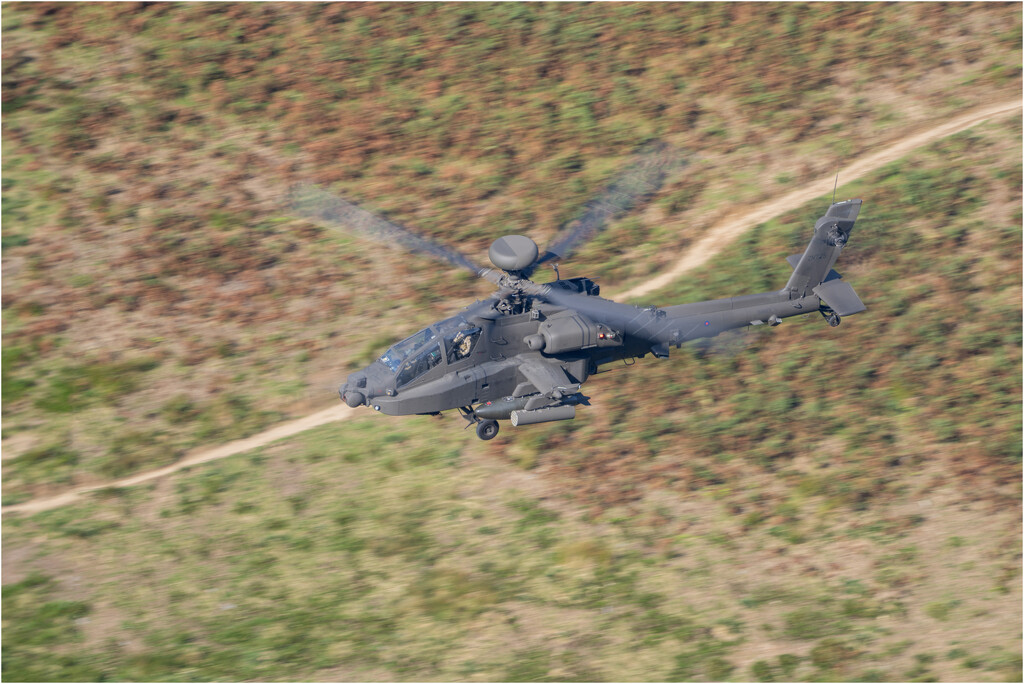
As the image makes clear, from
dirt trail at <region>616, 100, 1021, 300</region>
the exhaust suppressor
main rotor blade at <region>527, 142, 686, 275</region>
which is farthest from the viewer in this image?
main rotor blade at <region>527, 142, 686, 275</region>

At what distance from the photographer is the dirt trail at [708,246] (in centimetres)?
3069

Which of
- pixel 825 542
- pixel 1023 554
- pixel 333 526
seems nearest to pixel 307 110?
pixel 333 526

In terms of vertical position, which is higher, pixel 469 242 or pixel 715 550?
pixel 469 242

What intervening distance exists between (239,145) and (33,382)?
12.1 metres

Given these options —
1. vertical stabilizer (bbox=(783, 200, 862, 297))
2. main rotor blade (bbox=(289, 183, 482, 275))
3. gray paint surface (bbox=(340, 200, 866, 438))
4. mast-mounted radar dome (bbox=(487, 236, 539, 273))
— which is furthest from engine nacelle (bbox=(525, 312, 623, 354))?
main rotor blade (bbox=(289, 183, 482, 275))

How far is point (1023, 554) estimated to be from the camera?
28578 mm

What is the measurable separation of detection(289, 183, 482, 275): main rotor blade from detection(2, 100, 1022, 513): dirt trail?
24.3ft

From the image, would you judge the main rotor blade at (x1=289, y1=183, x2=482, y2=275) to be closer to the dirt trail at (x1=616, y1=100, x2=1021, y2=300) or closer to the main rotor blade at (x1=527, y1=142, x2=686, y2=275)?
the main rotor blade at (x1=527, y1=142, x2=686, y2=275)

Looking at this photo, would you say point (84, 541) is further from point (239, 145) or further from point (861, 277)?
point (861, 277)

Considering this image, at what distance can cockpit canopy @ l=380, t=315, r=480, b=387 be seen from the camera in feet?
87.5

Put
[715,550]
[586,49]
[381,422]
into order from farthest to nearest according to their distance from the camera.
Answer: [586,49], [381,422], [715,550]

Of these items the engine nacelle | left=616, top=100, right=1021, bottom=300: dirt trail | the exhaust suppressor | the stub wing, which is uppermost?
left=616, top=100, right=1021, bottom=300: dirt trail

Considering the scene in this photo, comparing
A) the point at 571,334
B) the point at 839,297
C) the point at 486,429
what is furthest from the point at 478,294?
the point at 839,297

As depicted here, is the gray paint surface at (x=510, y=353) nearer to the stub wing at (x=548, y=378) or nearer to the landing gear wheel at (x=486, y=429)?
the stub wing at (x=548, y=378)
